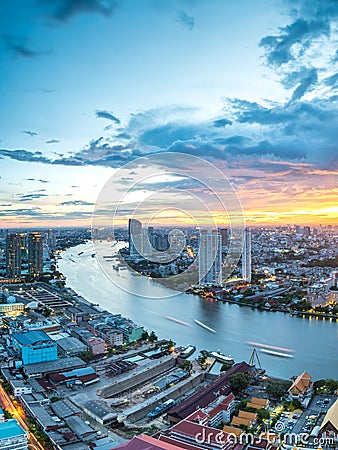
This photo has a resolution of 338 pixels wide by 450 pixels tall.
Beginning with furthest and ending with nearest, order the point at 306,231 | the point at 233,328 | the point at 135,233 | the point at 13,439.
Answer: the point at 306,231 → the point at 233,328 → the point at 13,439 → the point at 135,233

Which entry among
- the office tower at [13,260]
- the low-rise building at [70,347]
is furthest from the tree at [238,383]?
the office tower at [13,260]

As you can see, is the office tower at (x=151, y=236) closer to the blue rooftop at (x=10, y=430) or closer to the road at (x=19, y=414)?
the blue rooftop at (x=10, y=430)

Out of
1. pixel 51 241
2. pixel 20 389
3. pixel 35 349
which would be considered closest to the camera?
pixel 20 389

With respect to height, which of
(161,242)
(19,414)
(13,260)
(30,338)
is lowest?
(19,414)

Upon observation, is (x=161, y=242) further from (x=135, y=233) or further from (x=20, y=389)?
(x=20, y=389)

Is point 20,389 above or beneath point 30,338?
beneath

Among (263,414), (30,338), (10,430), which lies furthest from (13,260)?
(263,414)

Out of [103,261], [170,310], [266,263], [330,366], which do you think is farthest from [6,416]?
[266,263]

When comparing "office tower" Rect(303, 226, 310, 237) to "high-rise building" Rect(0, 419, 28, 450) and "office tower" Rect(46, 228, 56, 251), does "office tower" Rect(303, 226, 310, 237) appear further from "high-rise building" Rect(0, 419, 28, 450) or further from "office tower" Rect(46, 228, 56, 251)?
"high-rise building" Rect(0, 419, 28, 450)
